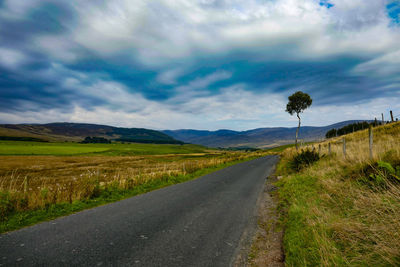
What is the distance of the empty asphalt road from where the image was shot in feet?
14.9

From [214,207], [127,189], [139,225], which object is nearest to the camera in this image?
[139,225]

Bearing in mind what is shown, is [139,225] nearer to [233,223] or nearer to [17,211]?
[233,223]

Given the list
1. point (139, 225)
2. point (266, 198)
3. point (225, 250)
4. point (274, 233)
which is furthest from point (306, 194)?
point (139, 225)

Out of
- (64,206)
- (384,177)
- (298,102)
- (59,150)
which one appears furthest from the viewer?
(59,150)

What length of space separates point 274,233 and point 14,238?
774 centimetres

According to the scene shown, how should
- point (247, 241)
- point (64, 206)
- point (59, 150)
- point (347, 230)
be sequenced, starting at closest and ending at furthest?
point (347, 230), point (247, 241), point (64, 206), point (59, 150)

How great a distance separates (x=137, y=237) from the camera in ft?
18.7

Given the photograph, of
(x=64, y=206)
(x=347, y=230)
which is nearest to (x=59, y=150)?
(x=64, y=206)

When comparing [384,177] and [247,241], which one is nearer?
[247,241]

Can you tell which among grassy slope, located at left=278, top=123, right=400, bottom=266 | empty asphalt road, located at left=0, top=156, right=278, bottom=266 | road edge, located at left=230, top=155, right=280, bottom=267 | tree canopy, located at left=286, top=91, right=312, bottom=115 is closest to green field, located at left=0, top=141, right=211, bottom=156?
tree canopy, located at left=286, top=91, right=312, bottom=115

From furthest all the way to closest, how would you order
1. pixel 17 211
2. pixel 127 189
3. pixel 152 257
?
pixel 127 189 < pixel 17 211 < pixel 152 257

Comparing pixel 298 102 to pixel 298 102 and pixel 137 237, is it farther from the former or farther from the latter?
pixel 137 237

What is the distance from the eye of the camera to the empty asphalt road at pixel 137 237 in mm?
4539

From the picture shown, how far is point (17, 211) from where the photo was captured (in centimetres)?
780
